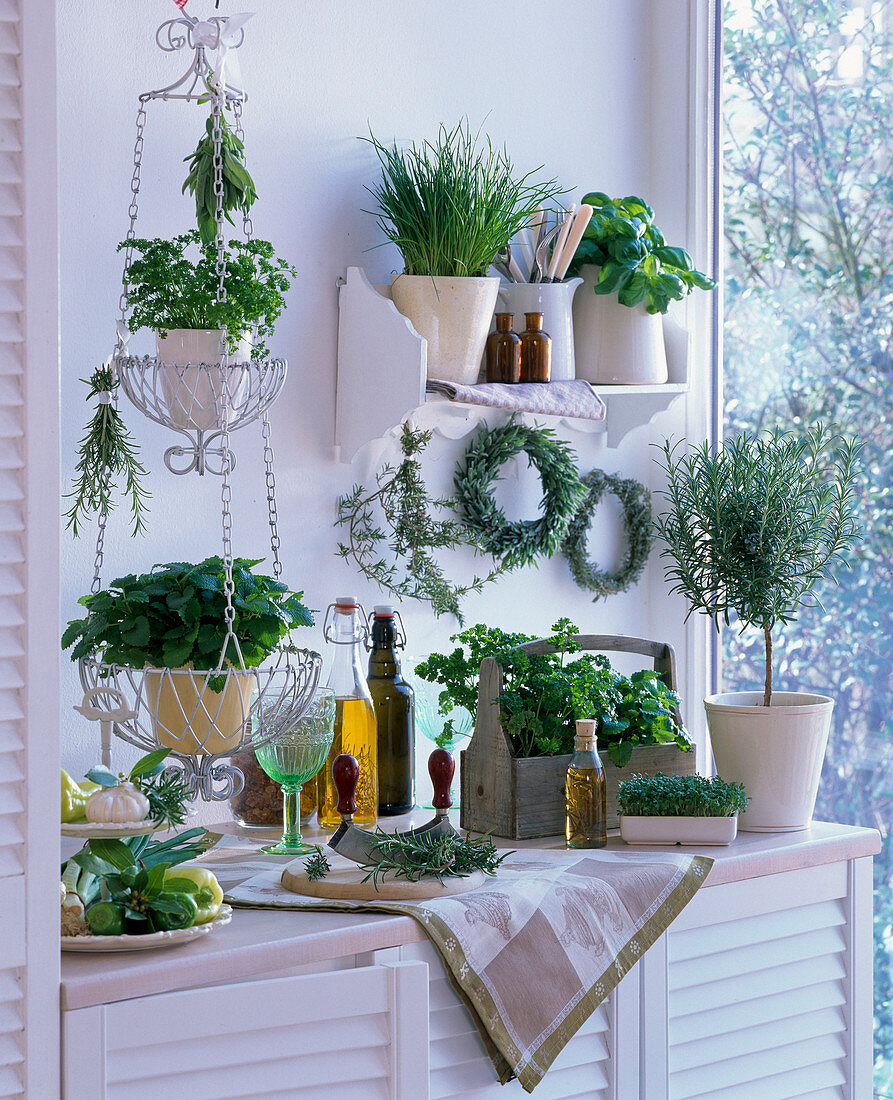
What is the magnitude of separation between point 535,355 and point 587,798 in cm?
76

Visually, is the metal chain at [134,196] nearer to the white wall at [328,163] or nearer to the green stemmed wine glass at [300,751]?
the white wall at [328,163]

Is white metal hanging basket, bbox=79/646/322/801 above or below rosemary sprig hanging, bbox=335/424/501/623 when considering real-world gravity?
below

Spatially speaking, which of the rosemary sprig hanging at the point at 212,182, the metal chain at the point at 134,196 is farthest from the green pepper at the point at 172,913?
the rosemary sprig hanging at the point at 212,182

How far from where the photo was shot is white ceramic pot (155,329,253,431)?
5.61 ft

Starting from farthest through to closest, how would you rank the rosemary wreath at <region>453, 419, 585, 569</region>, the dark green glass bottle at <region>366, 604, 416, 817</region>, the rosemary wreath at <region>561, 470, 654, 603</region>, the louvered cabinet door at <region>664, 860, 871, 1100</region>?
the rosemary wreath at <region>561, 470, 654, 603</region>
the rosemary wreath at <region>453, 419, 585, 569</region>
the dark green glass bottle at <region>366, 604, 416, 817</region>
the louvered cabinet door at <region>664, 860, 871, 1100</region>

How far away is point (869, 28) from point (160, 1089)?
198 cm

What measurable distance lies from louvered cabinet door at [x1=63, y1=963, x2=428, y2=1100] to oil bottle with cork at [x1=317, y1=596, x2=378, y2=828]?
1.62ft

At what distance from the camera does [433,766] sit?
1.81 m

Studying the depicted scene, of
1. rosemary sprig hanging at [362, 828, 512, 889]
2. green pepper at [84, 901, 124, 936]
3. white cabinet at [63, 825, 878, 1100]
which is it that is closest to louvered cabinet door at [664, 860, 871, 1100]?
white cabinet at [63, 825, 878, 1100]

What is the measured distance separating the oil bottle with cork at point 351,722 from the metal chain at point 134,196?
0.52m

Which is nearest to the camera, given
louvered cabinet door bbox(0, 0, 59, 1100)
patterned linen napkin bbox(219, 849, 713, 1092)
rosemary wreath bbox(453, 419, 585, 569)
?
louvered cabinet door bbox(0, 0, 59, 1100)

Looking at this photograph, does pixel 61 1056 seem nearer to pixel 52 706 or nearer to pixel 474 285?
pixel 52 706

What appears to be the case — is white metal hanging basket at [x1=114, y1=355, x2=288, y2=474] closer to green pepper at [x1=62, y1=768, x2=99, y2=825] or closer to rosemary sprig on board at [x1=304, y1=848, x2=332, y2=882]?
green pepper at [x1=62, y1=768, x2=99, y2=825]

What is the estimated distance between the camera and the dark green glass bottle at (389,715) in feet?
6.47
